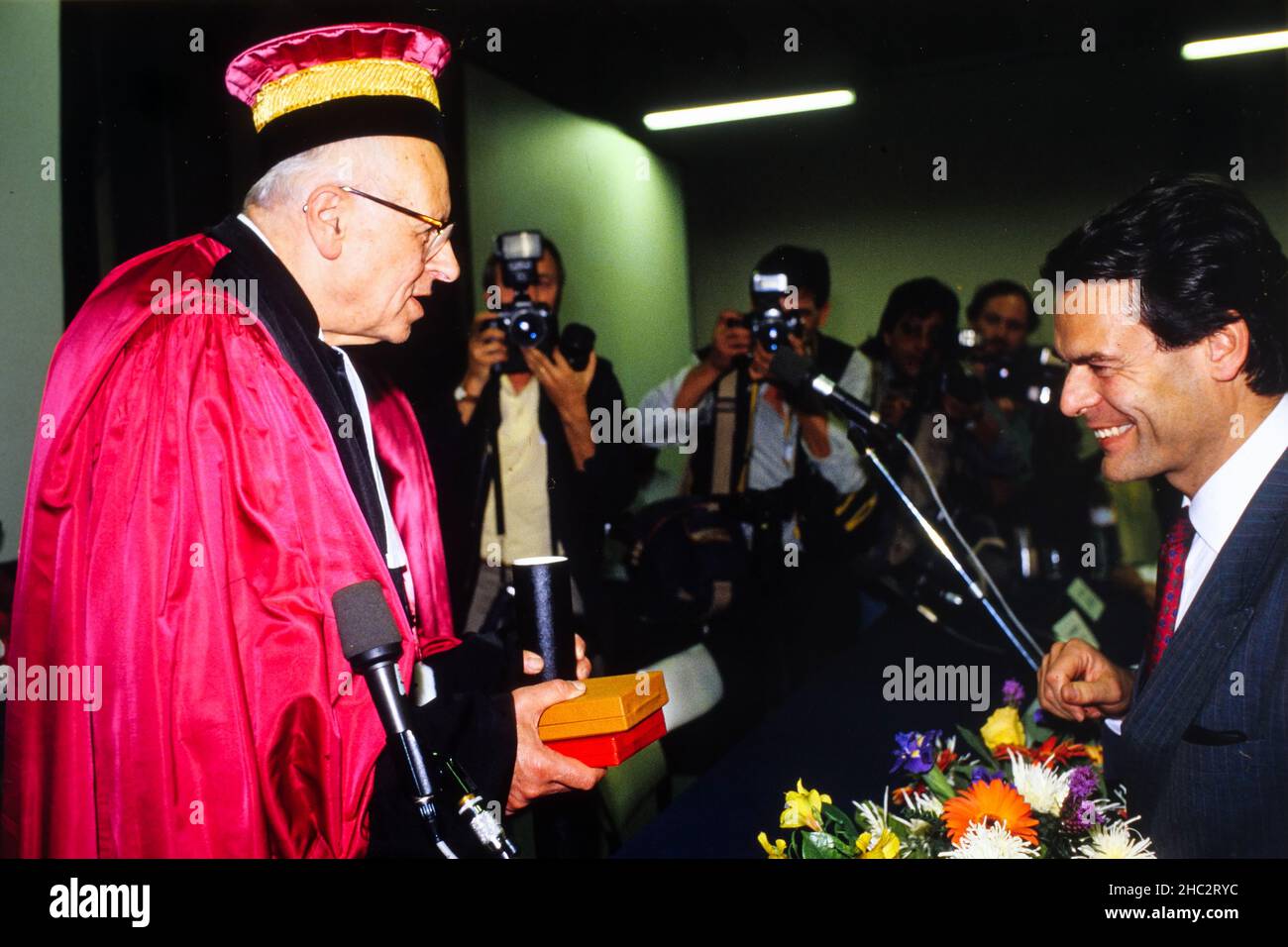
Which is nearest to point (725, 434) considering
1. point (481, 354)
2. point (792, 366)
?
point (481, 354)

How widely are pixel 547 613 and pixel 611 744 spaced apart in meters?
0.21

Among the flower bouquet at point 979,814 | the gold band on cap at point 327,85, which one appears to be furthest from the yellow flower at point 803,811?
the gold band on cap at point 327,85

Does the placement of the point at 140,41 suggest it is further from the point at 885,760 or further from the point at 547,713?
the point at 885,760

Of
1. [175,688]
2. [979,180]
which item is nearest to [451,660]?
[175,688]

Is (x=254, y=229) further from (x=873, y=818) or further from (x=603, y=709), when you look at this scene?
(x=873, y=818)

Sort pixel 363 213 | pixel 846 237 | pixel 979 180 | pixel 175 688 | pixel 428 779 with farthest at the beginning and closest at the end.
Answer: pixel 846 237
pixel 979 180
pixel 363 213
pixel 175 688
pixel 428 779

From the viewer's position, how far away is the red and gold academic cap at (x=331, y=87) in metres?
1.50

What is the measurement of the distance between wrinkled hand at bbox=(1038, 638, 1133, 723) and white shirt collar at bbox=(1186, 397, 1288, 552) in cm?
24

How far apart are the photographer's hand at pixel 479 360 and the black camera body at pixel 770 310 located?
71 cm

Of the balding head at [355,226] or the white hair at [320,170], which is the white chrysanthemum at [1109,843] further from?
the white hair at [320,170]

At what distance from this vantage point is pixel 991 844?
1261mm

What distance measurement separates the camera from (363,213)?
1.51 meters

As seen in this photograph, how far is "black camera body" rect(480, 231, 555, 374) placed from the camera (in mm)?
2318

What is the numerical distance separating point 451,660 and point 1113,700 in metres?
1.01
